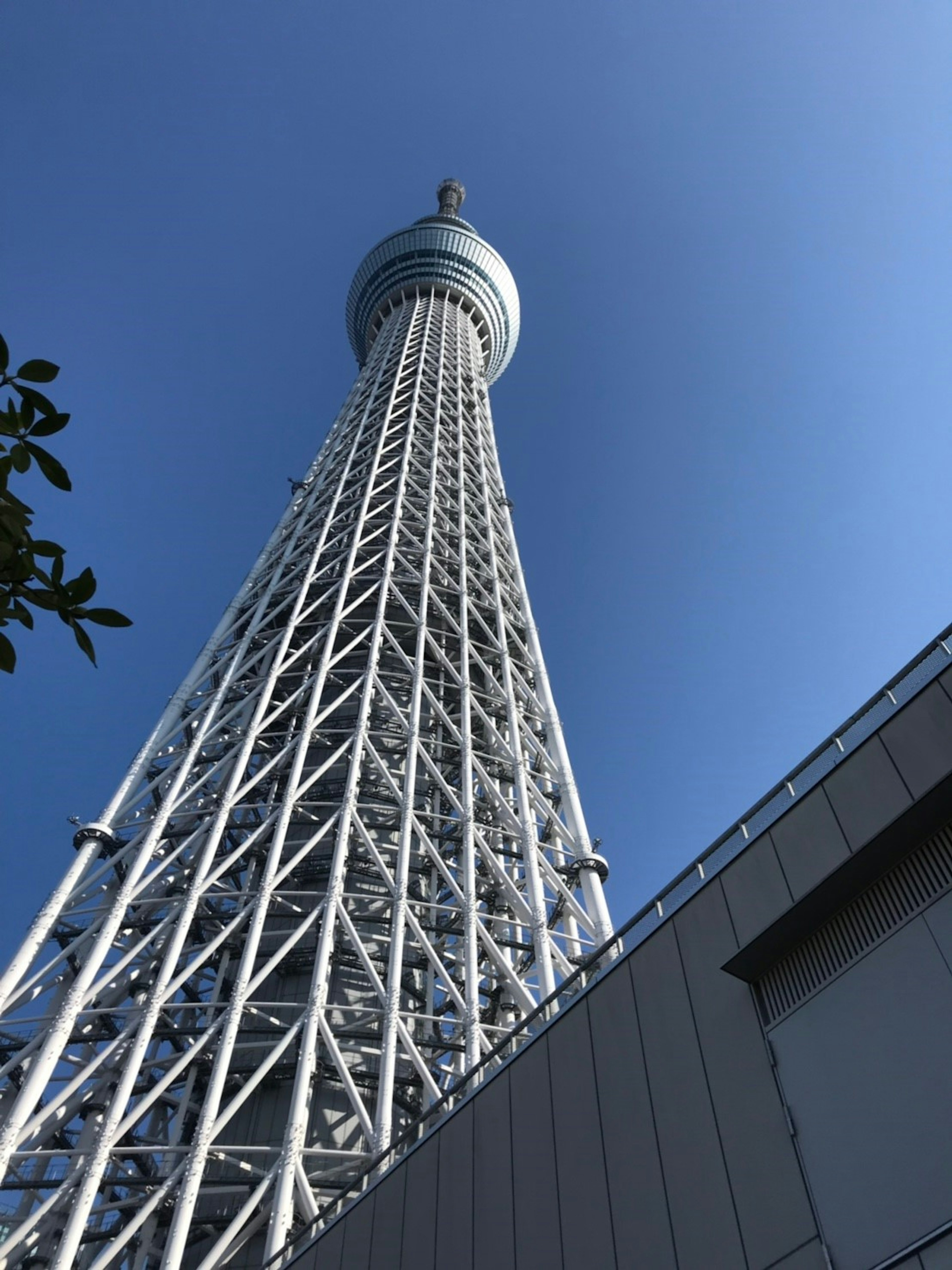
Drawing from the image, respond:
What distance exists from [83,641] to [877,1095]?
7.19 metres

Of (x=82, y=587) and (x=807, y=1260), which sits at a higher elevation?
(x=82, y=587)

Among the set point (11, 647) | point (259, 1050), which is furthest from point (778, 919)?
point (259, 1050)

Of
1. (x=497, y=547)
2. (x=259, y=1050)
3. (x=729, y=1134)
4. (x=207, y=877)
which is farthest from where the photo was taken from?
(x=497, y=547)

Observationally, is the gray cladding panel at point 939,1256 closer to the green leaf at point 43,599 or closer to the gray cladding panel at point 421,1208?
Result: the gray cladding panel at point 421,1208

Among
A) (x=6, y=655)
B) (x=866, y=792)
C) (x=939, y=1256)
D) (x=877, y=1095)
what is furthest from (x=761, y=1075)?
(x=6, y=655)

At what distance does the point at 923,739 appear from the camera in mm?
9477

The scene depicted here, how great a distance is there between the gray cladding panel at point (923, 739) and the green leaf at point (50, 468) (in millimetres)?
7895

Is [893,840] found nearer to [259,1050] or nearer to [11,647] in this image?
[11,647]

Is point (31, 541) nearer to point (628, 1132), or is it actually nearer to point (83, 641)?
point (83, 641)

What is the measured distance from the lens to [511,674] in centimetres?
3591

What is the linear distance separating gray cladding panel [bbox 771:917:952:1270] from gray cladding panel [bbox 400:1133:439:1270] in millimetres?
4917

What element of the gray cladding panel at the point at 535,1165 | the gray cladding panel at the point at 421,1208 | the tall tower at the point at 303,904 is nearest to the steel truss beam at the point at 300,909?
the tall tower at the point at 303,904

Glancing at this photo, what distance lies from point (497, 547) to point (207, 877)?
23.7 metres

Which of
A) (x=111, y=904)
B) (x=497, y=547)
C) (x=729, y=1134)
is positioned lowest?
(x=729, y=1134)
